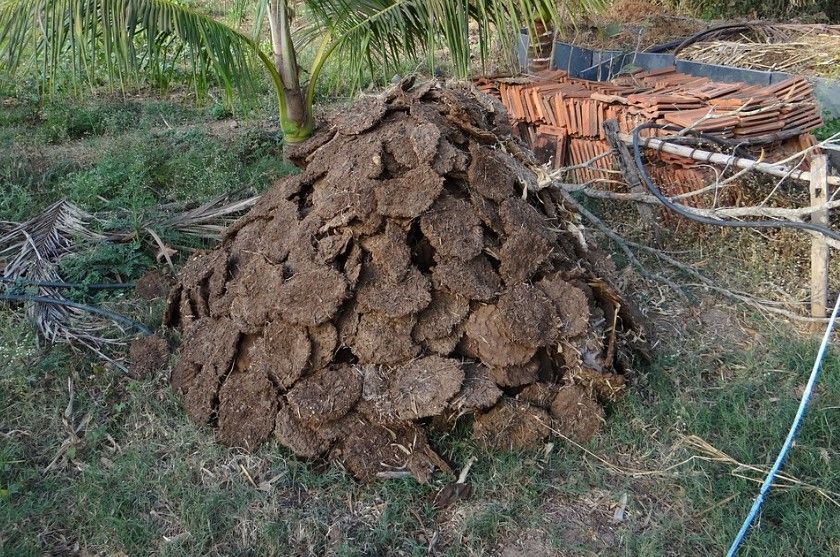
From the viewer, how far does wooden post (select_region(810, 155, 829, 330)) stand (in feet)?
13.0

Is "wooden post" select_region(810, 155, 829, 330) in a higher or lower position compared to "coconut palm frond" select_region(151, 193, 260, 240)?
lower

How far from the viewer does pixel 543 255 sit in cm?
350

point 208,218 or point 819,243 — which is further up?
point 208,218

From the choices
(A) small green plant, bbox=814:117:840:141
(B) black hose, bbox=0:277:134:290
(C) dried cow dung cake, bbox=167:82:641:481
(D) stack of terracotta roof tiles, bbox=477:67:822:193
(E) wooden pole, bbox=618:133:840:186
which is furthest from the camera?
(A) small green plant, bbox=814:117:840:141

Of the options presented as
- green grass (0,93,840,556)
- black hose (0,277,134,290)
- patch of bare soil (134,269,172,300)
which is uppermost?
black hose (0,277,134,290)

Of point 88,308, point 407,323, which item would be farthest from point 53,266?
point 407,323

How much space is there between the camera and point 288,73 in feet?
16.7

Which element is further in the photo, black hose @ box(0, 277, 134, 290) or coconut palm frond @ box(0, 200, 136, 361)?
black hose @ box(0, 277, 134, 290)

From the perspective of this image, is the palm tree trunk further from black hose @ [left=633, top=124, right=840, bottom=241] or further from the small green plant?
Answer: the small green plant

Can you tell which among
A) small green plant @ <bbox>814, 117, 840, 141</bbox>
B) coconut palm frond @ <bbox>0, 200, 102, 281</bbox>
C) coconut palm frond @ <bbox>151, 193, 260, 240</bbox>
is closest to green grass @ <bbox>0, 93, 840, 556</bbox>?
coconut palm frond @ <bbox>0, 200, 102, 281</bbox>

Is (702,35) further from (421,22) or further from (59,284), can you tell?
(59,284)

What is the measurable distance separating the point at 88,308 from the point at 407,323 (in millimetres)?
2011

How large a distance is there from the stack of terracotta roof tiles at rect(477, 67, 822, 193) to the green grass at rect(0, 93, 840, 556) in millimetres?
1734

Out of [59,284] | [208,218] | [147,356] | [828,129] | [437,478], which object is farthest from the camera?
[828,129]
